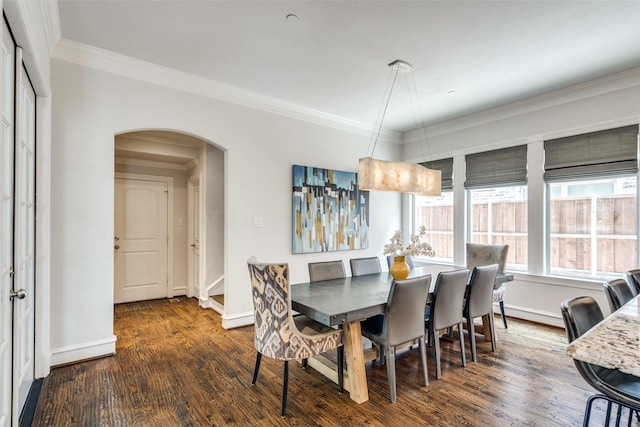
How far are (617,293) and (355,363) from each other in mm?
1742

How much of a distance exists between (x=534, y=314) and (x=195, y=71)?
4885 mm

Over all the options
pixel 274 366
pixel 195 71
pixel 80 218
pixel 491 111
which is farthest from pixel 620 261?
pixel 80 218

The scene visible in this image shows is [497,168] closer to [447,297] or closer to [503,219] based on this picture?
[503,219]

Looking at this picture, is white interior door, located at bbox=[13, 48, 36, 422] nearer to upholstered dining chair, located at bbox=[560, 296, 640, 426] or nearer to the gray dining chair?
the gray dining chair

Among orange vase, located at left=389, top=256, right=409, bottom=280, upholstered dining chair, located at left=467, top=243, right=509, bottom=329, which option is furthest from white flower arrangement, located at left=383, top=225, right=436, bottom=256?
upholstered dining chair, located at left=467, top=243, right=509, bottom=329

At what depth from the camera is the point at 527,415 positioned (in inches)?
83.9

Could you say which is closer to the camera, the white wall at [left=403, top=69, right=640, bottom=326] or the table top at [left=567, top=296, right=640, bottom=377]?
the table top at [left=567, top=296, right=640, bottom=377]

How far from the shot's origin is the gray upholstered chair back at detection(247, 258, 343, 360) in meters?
2.14

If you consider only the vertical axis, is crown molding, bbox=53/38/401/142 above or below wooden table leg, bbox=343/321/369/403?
above

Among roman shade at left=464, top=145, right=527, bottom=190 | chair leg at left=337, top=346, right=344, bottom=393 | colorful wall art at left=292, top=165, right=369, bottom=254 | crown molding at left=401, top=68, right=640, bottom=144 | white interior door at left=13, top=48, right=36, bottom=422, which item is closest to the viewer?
white interior door at left=13, top=48, right=36, bottom=422

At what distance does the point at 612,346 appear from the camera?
1.07 metres

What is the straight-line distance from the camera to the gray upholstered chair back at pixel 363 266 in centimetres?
351

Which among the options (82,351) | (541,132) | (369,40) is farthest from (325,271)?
(541,132)

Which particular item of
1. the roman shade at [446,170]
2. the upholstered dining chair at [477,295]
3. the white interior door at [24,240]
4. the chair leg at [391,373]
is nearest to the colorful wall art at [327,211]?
the roman shade at [446,170]
